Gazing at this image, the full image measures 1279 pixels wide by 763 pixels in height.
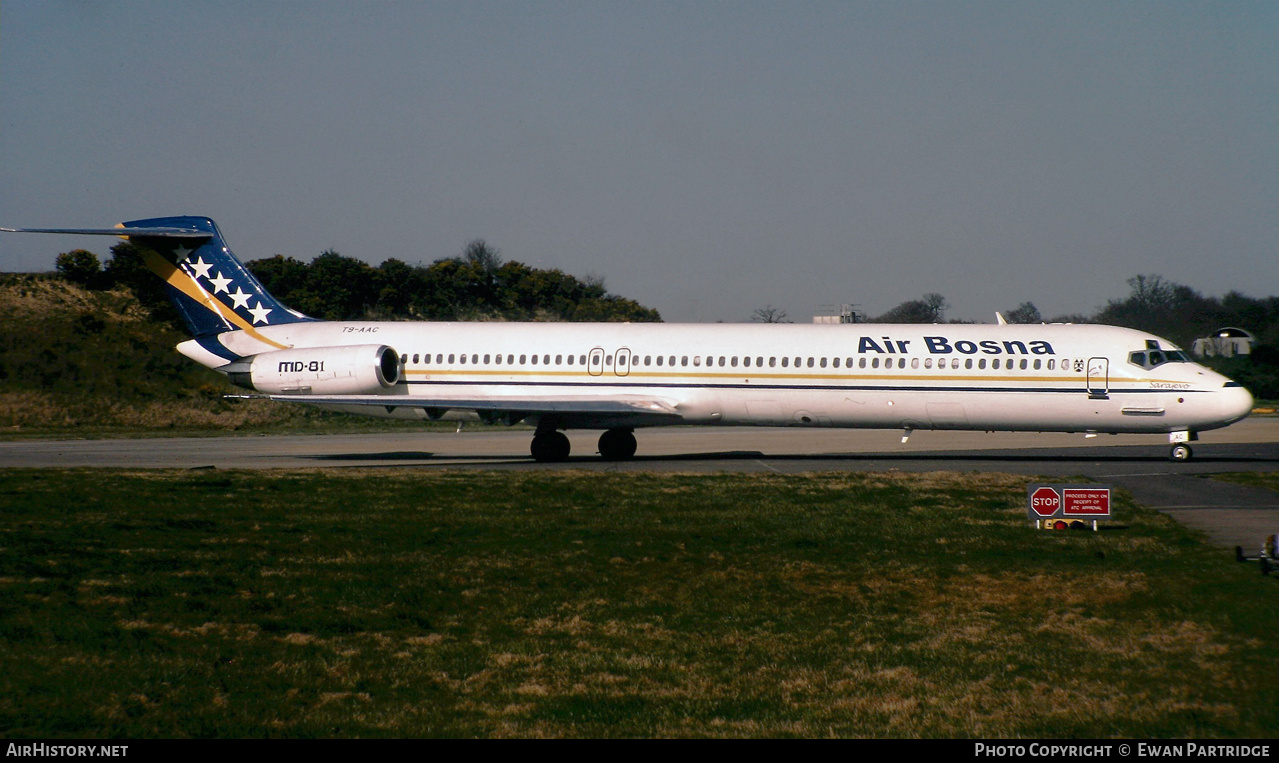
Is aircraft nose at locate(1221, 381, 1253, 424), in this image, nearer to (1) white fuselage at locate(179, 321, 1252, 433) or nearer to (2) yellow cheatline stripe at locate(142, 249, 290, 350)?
(1) white fuselage at locate(179, 321, 1252, 433)

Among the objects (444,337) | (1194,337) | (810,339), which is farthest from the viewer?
(1194,337)

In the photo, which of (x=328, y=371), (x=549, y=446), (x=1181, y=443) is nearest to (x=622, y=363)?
(x=549, y=446)

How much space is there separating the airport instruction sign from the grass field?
0.97 ft

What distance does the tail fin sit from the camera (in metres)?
29.7

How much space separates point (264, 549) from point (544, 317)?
52.3 metres

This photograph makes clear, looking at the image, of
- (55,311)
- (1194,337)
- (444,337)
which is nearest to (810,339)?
(444,337)

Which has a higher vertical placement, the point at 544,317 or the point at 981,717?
the point at 544,317

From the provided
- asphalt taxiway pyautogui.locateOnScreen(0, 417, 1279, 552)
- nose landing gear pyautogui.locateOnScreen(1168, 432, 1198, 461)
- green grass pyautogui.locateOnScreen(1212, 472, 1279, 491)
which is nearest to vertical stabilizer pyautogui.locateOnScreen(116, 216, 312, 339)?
asphalt taxiway pyautogui.locateOnScreen(0, 417, 1279, 552)

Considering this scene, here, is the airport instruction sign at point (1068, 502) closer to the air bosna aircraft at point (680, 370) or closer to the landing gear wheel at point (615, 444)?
the air bosna aircraft at point (680, 370)

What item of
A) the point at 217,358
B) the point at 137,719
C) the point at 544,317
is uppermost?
the point at 544,317

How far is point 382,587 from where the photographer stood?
1139cm

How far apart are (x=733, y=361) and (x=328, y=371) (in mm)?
9786

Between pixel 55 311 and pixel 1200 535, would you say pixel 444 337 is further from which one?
pixel 55 311

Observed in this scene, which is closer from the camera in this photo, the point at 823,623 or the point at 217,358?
the point at 823,623
